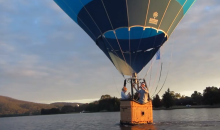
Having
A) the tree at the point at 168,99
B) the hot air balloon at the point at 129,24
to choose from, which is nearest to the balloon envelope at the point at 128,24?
the hot air balloon at the point at 129,24

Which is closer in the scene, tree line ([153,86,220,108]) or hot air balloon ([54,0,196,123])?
hot air balloon ([54,0,196,123])

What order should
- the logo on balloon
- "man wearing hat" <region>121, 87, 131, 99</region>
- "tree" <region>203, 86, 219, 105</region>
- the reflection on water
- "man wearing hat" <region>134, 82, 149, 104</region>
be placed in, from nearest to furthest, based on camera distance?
the logo on balloon < the reflection on water < "man wearing hat" <region>134, 82, 149, 104</region> < "man wearing hat" <region>121, 87, 131, 99</region> < "tree" <region>203, 86, 219, 105</region>

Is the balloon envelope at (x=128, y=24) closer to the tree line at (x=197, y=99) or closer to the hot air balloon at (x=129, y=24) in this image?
the hot air balloon at (x=129, y=24)

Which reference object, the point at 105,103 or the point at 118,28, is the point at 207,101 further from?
the point at 118,28

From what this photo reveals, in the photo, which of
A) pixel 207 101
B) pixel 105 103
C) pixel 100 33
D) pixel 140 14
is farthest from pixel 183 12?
pixel 105 103

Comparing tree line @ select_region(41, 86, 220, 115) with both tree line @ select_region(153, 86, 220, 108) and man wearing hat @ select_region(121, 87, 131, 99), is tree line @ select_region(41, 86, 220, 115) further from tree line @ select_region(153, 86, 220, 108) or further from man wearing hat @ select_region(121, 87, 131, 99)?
man wearing hat @ select_region(121, 87, 131, 99)

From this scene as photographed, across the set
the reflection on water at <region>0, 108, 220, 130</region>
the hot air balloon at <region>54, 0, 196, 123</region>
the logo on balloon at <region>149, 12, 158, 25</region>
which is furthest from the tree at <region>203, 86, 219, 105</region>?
the logo on balloon at <region>149, 12, 158, 25</region>

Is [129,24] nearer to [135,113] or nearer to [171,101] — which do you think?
[135,113]
